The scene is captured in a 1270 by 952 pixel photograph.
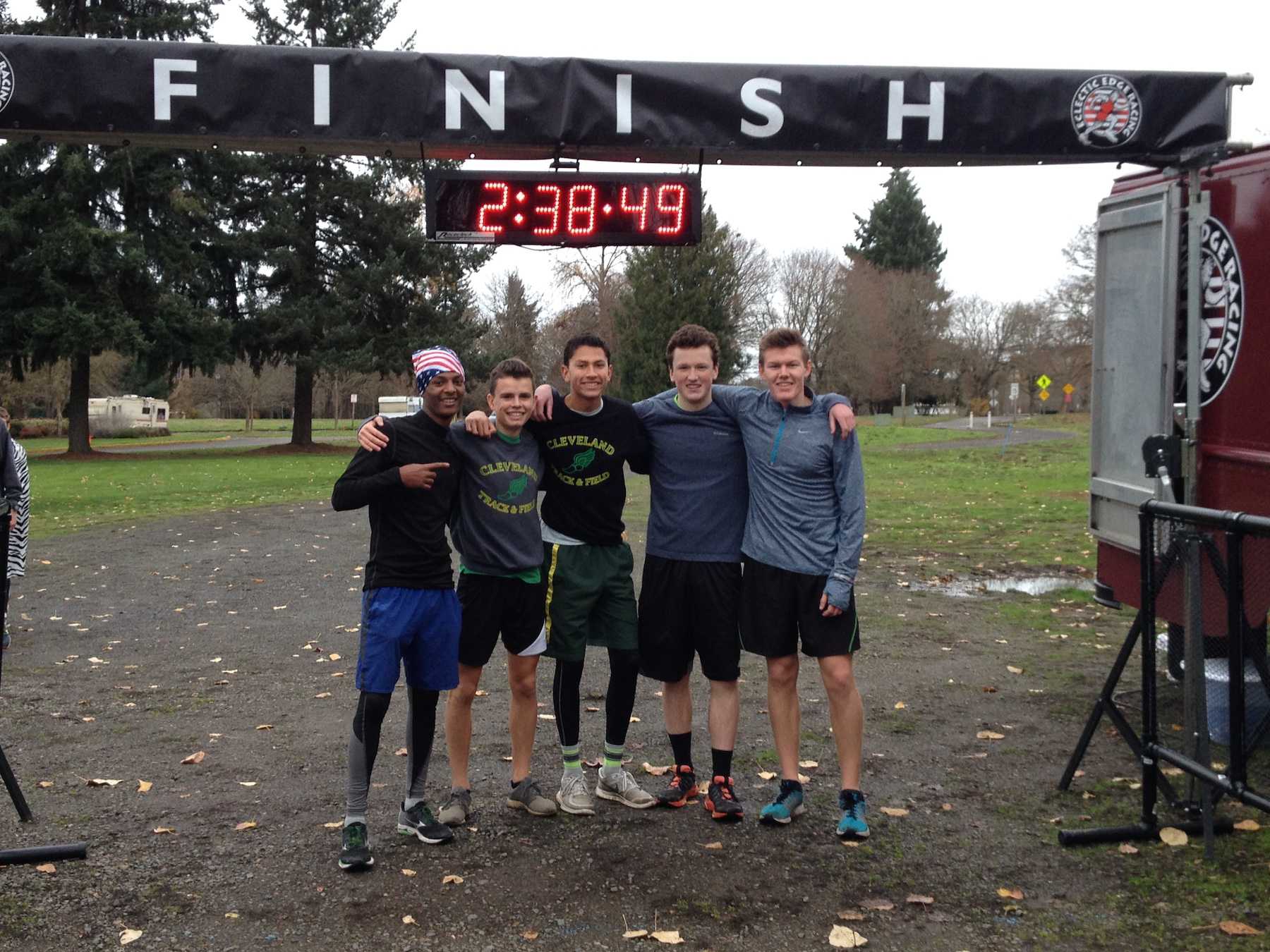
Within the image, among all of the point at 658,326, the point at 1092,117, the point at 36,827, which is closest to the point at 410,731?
the point at 36,827

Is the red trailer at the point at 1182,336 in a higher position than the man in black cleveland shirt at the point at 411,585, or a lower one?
higher

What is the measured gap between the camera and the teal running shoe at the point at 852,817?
15.9 ft

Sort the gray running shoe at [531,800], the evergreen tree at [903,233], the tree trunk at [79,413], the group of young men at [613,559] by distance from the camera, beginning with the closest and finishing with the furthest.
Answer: the group of young men at [613,559]
the gray running shoe at [531,800]
the tree trunk at [79,413]
the evergreen tree at [903,233]

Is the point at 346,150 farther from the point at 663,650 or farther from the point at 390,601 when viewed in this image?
the point at 663,650

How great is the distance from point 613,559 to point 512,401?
0.90 m

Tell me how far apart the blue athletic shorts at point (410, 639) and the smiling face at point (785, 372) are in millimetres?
1726

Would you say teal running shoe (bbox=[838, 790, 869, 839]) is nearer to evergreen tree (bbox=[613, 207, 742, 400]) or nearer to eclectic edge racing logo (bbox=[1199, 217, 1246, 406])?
eclectic edge racing logo (bbox=[1199, 217, 1246, 406])

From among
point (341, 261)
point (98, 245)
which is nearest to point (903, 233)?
point (341, 261)

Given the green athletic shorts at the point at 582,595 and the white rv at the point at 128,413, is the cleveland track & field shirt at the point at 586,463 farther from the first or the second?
the white rv at the point at 128,413

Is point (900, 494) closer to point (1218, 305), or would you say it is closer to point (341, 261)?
point (1218, 305)

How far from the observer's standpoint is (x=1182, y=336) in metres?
6.33

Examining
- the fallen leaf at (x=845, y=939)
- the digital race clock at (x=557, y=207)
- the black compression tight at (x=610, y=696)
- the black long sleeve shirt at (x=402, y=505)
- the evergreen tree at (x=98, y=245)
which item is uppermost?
the evergreen tree at (x=98, y=245)

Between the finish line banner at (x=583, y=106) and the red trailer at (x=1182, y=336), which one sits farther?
the red trailer at (x=1182, y=336)

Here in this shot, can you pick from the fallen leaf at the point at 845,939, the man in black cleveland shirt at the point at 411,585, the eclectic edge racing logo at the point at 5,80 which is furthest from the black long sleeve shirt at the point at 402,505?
the eclectic edge racing logo at the point at 5,80
